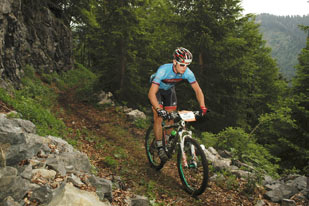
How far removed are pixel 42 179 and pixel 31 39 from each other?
16.8 metres

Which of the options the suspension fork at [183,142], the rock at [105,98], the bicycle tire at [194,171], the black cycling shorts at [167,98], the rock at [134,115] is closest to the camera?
the bicycle tire at [194,171]

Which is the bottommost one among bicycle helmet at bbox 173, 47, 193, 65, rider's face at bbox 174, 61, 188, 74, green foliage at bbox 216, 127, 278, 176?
green foliage at bbox 216, 127, 278, 176

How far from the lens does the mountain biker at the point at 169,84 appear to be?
16.9 feet

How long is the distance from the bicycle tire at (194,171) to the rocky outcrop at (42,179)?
1.22 meters

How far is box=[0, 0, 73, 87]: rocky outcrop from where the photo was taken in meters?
10.1

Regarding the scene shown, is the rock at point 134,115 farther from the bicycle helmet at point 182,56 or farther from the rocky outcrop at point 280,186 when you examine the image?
the bicycle helmet at point 182,56

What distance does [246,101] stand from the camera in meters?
14.7

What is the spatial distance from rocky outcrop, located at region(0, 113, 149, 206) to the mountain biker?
195 centimetres

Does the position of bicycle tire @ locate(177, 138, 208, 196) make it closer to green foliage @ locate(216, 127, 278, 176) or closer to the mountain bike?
the mountain bike

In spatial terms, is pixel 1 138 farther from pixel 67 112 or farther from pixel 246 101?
pixel 246 101

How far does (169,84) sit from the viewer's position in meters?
5.91

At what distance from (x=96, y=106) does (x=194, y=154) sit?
9702 millimetres

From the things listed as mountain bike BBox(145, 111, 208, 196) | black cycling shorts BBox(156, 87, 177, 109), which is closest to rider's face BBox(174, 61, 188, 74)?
black cycling shorts BBox(156, 87, 177, 109)

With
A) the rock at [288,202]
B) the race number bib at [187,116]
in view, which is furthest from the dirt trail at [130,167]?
the race number bib at [187,116]
